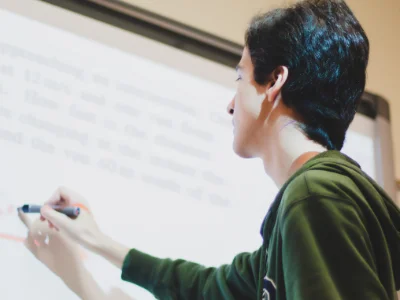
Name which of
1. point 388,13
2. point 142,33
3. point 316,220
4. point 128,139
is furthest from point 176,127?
point 388,13

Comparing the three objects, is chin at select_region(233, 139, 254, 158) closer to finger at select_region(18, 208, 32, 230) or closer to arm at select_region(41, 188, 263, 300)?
arm at select_region(41, 188, 263, 300)

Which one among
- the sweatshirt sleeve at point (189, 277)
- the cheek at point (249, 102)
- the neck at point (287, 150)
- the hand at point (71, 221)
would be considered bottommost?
the sweatshirt sleeve at point (189, 277)

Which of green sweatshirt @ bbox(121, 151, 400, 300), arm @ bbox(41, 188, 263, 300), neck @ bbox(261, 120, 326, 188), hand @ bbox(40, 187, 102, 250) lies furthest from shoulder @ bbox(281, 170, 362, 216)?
hand @ bbox(40, 187, 102, 250)

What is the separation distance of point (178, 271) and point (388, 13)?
1175 mm

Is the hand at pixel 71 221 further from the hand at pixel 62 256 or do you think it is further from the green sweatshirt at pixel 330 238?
the green sweatshirt at pixel 330 238

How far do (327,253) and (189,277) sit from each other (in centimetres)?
37

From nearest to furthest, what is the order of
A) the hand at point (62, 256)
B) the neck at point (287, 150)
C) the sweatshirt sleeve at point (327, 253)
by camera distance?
the sweatshirt sleeve at point (327, 253)
the neck at point (287, 150)
the hand at point (62, 256)

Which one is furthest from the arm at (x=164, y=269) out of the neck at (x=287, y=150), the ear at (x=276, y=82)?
the ear at (x=276, y=82)

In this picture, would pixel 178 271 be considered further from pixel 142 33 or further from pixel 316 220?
pixel 142 33

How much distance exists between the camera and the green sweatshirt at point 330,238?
23.8 inches

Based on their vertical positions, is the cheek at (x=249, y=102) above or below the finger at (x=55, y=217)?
above

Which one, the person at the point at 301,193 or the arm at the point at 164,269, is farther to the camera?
the arm at the point at 164,269

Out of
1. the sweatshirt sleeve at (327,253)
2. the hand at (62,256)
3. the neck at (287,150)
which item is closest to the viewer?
the sweatshirt sleeve at (327,253)

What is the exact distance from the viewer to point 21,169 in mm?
991
